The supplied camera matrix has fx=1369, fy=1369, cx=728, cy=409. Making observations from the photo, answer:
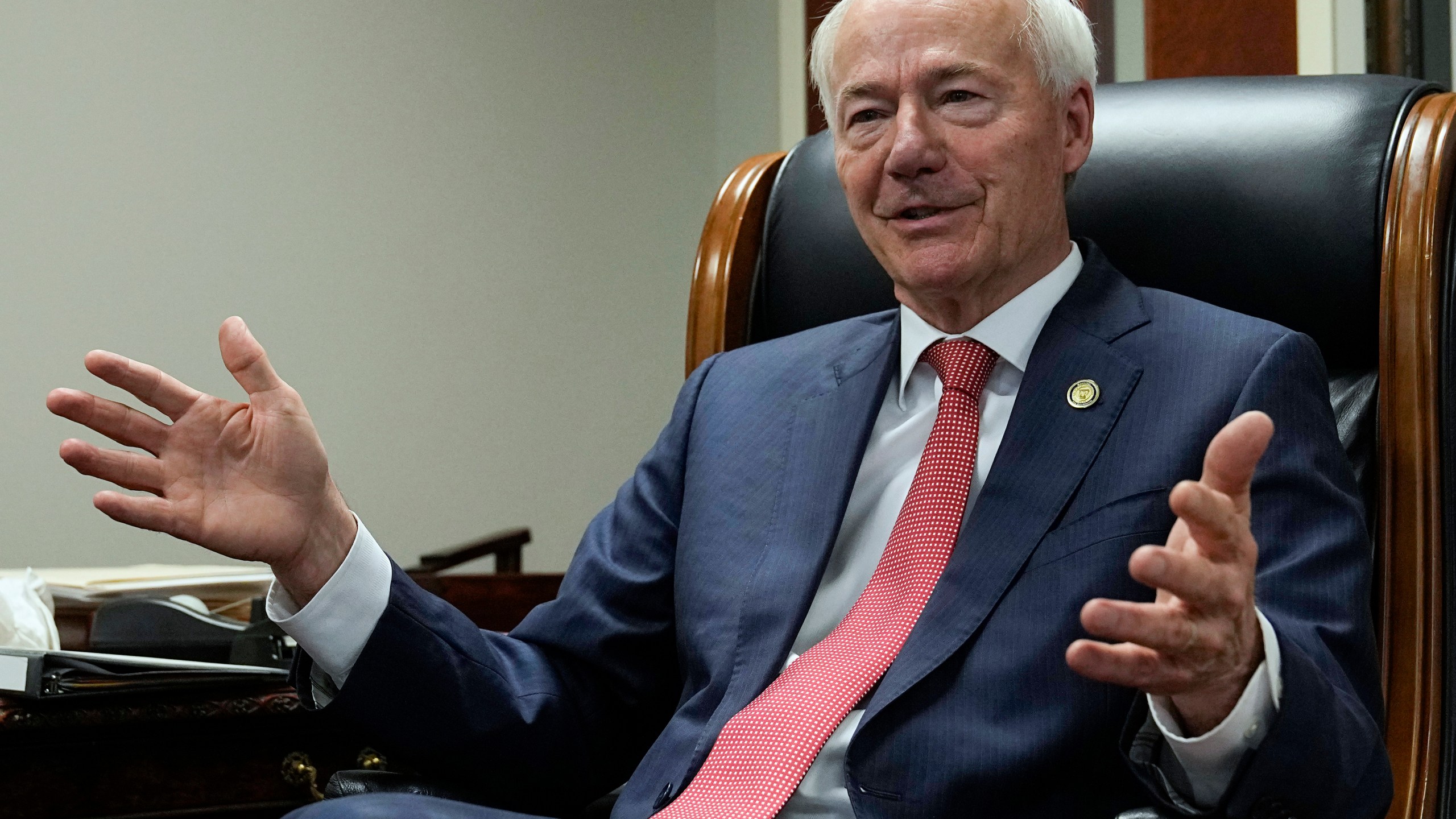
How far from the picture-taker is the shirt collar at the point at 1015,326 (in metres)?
1.29

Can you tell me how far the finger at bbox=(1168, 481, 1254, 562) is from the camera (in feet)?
2.51

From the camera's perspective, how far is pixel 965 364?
128cm

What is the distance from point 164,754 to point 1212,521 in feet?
3.73

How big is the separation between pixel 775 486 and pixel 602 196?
A: 8.01ft

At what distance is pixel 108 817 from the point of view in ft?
4.65

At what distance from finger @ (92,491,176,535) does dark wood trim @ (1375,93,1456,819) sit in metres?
1.05

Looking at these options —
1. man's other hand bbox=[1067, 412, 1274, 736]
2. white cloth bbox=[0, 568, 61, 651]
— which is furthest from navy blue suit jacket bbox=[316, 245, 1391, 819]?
white cloth bbox=[0, 568, 61, 651]

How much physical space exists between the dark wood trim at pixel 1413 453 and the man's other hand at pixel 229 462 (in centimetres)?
95

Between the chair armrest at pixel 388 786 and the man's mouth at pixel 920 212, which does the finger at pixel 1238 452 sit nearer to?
the man's mouth at pixel 920 212

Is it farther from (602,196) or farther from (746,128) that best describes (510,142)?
(746,128)

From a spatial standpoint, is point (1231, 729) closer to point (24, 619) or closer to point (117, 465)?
point (117, 465)

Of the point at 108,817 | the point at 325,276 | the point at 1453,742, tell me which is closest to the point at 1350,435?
the point at 1453,742

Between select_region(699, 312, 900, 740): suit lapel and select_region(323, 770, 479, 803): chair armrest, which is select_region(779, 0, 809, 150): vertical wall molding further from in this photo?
select_region(323, 770, 479, 803): chair armrest

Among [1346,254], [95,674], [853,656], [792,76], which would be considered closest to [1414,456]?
[1346,254]
